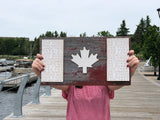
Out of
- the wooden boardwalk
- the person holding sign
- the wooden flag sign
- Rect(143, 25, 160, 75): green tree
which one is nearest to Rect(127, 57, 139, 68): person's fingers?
the wooden flag sign

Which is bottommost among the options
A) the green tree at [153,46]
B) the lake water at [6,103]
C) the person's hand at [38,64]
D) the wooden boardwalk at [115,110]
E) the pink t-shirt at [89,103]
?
the lake water at [6,103]

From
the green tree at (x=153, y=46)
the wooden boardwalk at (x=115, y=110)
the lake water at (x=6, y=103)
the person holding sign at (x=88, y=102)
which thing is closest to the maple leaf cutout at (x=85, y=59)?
the person holding sign at (x=88, y=102)

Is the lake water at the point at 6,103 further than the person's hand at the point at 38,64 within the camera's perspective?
Yes

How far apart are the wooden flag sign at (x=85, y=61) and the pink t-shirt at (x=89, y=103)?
152mm

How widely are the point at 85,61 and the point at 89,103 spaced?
0.35 meters

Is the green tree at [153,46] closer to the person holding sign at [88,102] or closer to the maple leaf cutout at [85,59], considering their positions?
the person holding sign at [88,102]

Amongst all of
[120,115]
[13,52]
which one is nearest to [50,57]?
[120,115]

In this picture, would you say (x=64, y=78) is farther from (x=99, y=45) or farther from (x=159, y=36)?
(x=159, y=36)

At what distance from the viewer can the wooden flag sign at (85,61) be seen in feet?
5.23

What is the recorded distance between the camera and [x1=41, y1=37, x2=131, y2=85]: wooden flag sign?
5.23 feet

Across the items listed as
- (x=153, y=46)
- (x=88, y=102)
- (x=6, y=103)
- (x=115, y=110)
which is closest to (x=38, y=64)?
(x=88, y=102)

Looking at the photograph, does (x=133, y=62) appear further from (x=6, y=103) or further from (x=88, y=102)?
(x=6, y=103)

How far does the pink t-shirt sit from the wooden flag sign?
15cm

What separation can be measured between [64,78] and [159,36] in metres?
16.2
